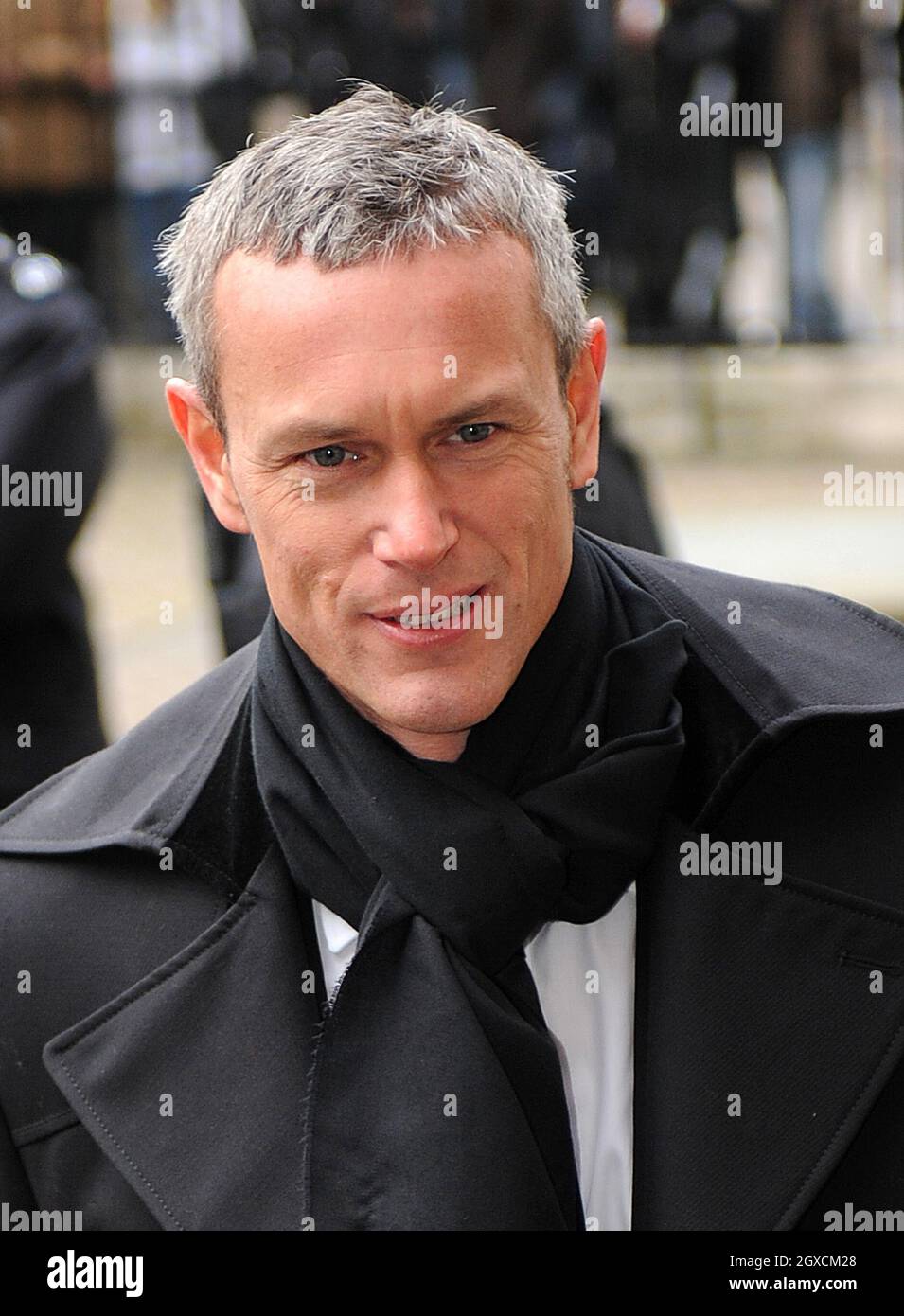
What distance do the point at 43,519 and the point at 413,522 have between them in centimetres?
232

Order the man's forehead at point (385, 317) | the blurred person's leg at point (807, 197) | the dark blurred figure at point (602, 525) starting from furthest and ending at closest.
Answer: the blurred person's leg at point (807, 197) → the dark blurred figure at point (602, 525) → the man's forehead at point (385, 317)

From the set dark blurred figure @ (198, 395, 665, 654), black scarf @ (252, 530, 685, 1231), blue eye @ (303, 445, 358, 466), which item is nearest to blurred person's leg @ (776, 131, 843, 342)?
dark blurred figure @ (198, 395, 665, 654)

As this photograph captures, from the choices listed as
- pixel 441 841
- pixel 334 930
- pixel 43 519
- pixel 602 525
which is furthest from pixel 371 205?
pixel 43 519

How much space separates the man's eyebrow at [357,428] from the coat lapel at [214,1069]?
1.82ft

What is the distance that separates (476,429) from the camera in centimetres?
229

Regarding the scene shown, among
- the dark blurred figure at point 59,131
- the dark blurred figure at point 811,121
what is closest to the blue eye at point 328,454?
the dark blurred figure at point 811,121

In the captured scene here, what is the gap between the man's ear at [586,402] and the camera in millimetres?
2506

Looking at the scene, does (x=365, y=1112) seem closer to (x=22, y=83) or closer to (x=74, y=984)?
(x=74, y=984)

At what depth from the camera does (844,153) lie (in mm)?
10812

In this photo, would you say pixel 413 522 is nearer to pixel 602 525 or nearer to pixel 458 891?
pixel 458 891

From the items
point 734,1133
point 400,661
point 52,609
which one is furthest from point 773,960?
point 52,609

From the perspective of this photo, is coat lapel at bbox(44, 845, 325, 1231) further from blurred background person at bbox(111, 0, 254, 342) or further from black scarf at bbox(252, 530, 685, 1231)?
blurred background person at bbox(111, 0, 254, 342)

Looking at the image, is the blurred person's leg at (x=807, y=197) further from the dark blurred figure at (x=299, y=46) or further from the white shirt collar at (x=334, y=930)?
the white shirt collar at (x=334, y=930)

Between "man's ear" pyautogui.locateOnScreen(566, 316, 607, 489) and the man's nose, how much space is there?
10.5 inches
